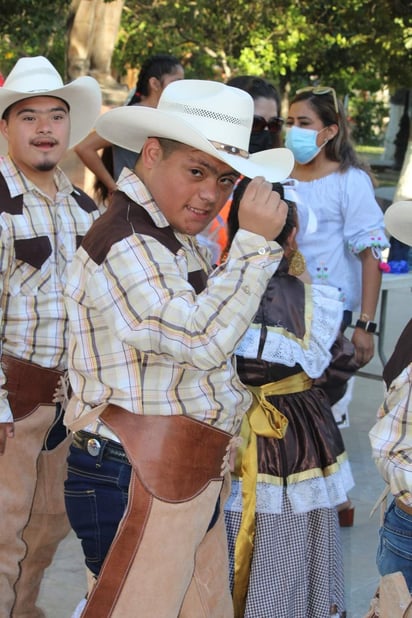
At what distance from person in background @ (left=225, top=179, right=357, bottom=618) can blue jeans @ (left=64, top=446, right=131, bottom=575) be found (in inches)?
32.2

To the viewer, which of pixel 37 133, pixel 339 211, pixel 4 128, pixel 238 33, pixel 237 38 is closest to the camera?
pixel 37 133

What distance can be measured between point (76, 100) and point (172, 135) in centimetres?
171

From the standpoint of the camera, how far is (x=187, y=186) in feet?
8.63

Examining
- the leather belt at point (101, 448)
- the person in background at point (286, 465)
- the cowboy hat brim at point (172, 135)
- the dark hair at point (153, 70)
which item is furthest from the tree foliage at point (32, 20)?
the leather belt at point (101, 448)

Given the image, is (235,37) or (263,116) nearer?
(263,116)

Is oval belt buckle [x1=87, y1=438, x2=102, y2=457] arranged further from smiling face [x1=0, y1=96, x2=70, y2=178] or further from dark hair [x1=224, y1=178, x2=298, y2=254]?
smiling face [x1=0, y1=96, x2=70, y2=178]

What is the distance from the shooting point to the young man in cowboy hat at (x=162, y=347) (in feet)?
7.89

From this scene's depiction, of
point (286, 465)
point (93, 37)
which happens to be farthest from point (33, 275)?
point (93, 37)

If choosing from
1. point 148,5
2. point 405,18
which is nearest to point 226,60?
point 148,5

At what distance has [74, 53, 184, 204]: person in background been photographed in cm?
580

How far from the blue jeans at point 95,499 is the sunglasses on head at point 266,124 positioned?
2.38 meters

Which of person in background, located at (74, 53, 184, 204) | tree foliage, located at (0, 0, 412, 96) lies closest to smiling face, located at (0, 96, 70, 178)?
person in background, located at (74, 53, 184, 204)

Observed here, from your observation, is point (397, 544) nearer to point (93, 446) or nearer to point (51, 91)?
point (93, 446)

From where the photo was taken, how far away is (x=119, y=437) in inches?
99.9
